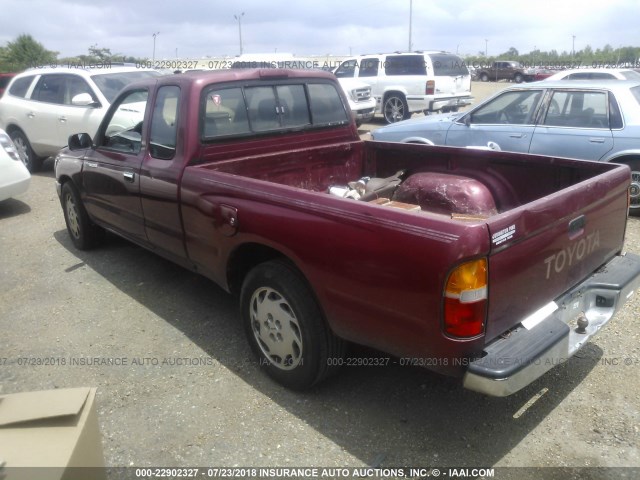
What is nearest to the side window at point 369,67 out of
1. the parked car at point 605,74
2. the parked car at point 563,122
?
the parked car at point 605,74

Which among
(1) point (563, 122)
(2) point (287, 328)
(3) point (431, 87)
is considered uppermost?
(3) point (431, 87)

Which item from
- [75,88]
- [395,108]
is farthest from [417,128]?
[395,108]

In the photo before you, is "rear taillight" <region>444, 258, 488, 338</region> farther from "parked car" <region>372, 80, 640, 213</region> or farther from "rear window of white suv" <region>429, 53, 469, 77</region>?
"rear window of white suv" <region>429, 53, 469, 77</region>

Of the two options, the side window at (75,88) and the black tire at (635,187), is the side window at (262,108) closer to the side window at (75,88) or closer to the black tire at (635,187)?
the black tire at (635,187)

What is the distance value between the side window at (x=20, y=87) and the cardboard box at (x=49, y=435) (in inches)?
381

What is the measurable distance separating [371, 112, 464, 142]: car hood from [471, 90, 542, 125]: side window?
1.43 ft

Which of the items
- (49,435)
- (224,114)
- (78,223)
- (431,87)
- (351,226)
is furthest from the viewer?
(431,87)

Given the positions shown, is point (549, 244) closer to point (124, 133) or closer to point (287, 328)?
point (287, 328)

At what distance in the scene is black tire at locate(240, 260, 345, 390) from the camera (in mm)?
3016

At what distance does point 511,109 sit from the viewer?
7.13 meters

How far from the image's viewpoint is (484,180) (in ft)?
13.0

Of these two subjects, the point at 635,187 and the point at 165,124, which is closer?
the point at 165,124

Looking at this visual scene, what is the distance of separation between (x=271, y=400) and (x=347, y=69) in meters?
15.0

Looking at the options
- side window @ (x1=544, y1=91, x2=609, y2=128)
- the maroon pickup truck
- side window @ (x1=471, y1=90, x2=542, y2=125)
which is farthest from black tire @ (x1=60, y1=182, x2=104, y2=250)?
side window @ (x1=544, y1=91, x2=609, y2=128)
